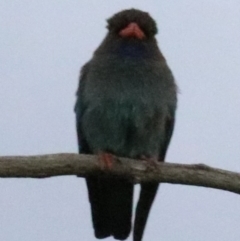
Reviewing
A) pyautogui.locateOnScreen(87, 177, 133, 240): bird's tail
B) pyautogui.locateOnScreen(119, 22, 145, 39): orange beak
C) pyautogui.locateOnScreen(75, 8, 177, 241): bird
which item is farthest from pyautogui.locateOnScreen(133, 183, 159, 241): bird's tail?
pyautogui.locateOnScreen(119, 22, 145, 39): orange beak

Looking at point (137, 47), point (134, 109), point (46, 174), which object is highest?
point (137, 47)

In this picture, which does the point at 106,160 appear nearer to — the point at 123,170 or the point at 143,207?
the point at 123,170

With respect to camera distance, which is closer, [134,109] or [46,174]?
[46,174]

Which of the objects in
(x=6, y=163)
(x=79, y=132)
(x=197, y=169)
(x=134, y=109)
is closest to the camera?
(x=6, y=163)

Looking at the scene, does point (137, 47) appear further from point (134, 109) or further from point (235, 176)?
point (235, 176)

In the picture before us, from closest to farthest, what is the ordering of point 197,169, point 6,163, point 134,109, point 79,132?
point 6,163 < point 197,169 < point 134,109 < point 79,132

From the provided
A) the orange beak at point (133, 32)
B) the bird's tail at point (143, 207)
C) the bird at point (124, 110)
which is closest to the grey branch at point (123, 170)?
the bird at point (124, 110)

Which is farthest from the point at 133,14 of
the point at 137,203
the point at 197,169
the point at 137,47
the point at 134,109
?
the point at 197,169
